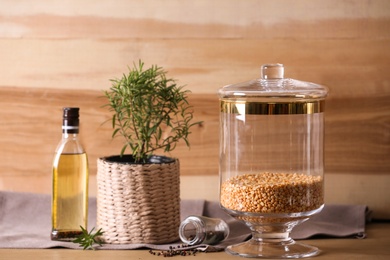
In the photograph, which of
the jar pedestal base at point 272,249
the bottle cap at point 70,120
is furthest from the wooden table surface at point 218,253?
the bottle cap at point 70,120

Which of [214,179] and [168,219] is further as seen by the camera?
[214,179]

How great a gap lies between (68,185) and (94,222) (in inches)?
6.8

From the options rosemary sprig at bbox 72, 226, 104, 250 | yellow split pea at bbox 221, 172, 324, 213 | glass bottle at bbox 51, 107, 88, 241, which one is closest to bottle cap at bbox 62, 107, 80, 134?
glass bottle at bbox 51, 107, 88, 241

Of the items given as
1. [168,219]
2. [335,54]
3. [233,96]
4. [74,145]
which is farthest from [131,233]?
[335,54]

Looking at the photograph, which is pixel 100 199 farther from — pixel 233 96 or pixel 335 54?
pixel 335 54

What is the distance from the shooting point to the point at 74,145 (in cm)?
133

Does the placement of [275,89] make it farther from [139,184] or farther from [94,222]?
[94,222]

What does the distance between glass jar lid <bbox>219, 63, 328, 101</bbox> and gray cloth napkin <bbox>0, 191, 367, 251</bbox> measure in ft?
0.86

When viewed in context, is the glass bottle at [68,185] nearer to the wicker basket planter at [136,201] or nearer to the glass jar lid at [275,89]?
the wicker basket planter at [136,201]

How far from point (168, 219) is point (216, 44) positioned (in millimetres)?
410

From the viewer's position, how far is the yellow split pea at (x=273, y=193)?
1.21 meters

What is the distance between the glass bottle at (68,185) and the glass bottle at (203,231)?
0.60ft

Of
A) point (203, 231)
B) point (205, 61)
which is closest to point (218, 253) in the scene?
point (203, 231)

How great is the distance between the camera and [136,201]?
50.4 inches
